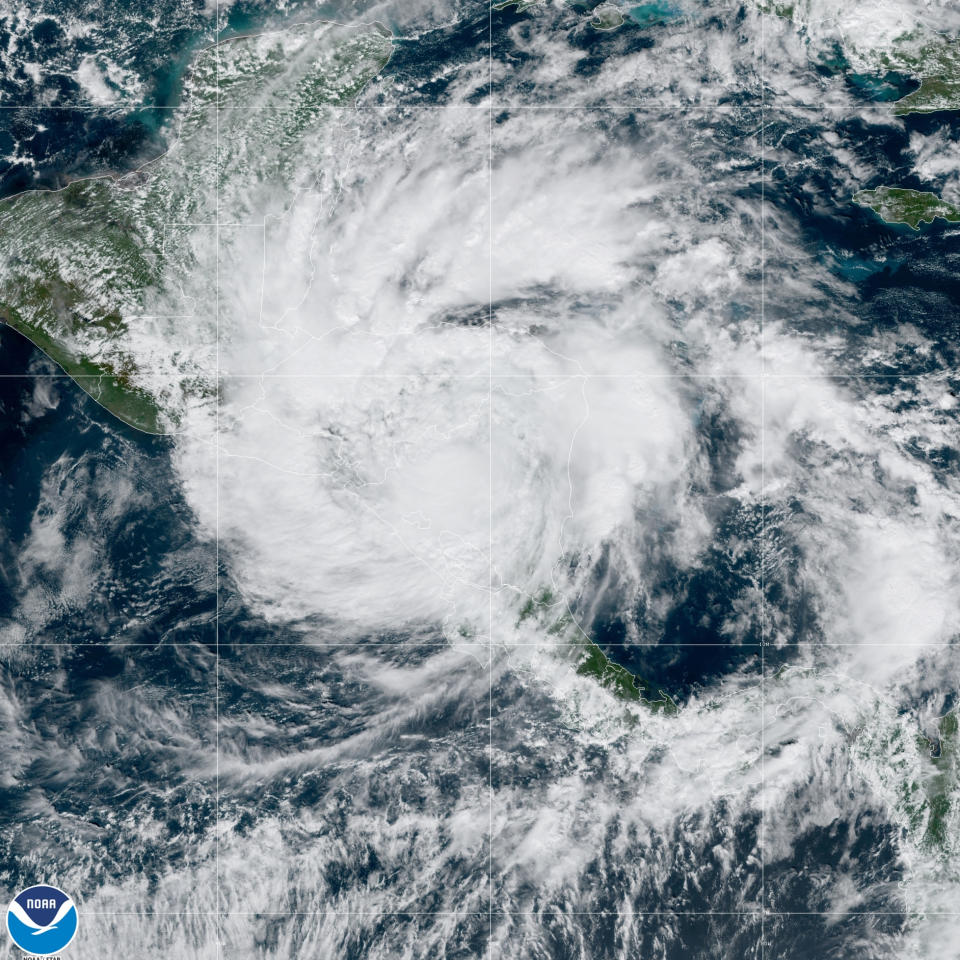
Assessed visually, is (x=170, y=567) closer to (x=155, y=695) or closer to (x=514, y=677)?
(x=155, y=695)

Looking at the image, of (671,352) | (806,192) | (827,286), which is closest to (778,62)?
(806,192)

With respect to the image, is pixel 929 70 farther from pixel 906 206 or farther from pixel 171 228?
pixel 171 228

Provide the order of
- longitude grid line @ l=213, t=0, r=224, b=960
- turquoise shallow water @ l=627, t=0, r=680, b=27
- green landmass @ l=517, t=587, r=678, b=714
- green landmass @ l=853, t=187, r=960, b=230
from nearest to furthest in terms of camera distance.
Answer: longitude grid line @ l=213, t=0, r=224, b=960 < green landmass @ l=517, t=587, r=678, b=714 < green landmass @ l=853, t=187, r=960, b=230 < turquoise shallow water @ l=627, t=0, r=680, b=27

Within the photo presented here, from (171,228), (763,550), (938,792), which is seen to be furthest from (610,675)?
(171,228)
